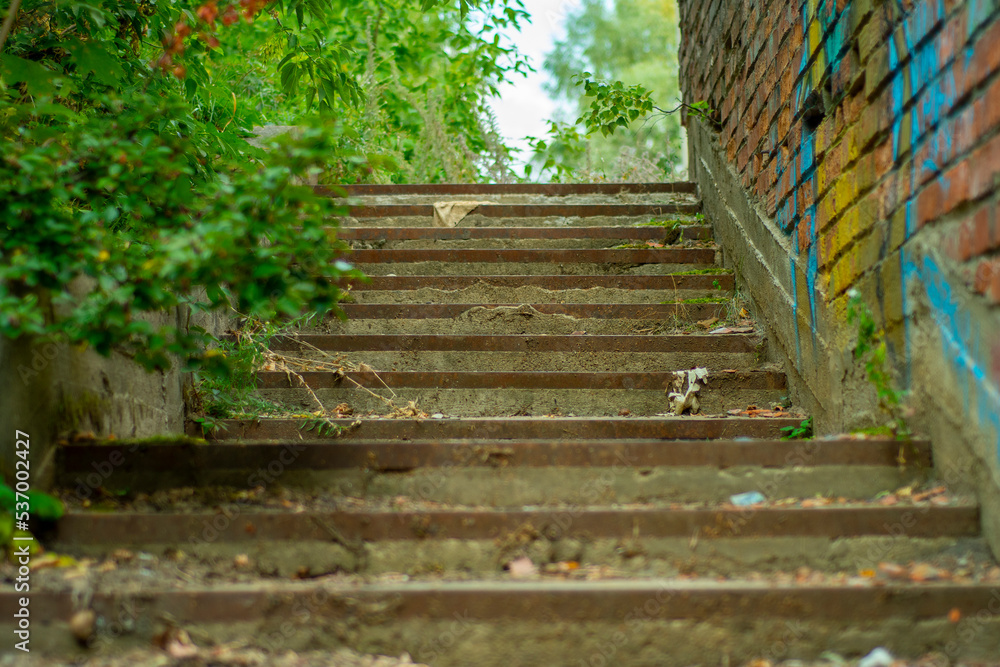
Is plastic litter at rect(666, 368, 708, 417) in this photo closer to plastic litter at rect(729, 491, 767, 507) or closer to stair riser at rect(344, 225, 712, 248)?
plastic litter at rect(729, 491, 767, 507)

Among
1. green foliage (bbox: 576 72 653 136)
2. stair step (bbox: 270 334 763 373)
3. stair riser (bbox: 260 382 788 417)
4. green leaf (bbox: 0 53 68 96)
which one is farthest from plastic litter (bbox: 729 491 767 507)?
green foliage (bbox: 576 72 653 136)

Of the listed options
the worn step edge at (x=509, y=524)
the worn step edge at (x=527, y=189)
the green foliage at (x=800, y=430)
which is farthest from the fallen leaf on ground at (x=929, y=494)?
the worn step edge at (x=527, y=189)

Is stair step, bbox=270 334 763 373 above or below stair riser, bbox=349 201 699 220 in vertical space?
below

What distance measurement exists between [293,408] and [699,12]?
394cm

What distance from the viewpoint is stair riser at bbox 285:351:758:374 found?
11.8ft

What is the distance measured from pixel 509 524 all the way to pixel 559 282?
8.09 ft

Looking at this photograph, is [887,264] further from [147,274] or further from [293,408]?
[293,408]

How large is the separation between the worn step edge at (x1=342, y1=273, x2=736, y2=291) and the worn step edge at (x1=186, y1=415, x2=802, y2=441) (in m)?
1.38

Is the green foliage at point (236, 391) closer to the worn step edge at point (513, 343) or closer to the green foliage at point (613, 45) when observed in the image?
the worn step edge at point (513, 343)

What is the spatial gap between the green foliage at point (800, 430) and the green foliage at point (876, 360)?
1.60ft

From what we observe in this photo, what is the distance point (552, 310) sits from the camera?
13.2 feet

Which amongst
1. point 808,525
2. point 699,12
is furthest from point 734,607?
point 699,12

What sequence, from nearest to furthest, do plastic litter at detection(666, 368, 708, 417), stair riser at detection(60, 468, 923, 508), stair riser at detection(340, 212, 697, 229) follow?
1. stair riser at detection(60, 468, 923, 508)
2. plastic litter at detection(666, 368, 708, 417)
3. stair riser at detection(340, 212, 697, 229)

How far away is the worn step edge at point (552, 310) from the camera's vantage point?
13.1 feet
